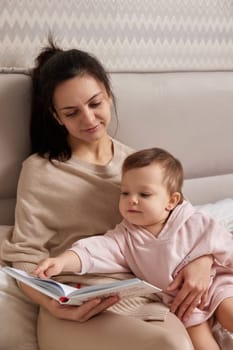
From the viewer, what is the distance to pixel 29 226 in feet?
5.25

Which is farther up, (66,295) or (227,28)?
(227,28)

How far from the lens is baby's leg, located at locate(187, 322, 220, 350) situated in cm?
145

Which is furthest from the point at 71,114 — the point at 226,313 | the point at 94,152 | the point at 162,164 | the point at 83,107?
the point at 226,313

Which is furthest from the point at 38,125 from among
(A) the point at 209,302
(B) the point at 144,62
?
(A) the point at 209,302

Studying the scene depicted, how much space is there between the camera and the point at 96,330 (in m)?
1.32

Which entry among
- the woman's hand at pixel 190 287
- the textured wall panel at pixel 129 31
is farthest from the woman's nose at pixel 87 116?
the woman's hand at pixel 190 287

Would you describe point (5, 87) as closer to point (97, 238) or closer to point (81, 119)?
point (81, 119)

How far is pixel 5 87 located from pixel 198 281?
77cm

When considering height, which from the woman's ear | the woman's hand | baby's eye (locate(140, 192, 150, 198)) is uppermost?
baby's eye (locate(140, 192, 150, 198))

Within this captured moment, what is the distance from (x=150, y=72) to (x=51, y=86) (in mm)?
538

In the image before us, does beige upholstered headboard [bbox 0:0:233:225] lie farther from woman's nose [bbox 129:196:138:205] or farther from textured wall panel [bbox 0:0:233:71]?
woman's nose [bbox 129:196:138:205]

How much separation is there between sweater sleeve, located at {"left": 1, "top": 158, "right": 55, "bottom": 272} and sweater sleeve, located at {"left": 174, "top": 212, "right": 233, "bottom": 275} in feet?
1.21

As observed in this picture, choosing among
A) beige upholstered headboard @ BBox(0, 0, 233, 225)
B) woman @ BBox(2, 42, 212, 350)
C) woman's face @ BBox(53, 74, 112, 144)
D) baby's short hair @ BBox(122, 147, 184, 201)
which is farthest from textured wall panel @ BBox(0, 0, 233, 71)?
baby's short hair @ BBox(122, 147, 184, 201)

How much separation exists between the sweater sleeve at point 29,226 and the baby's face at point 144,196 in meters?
0.23
